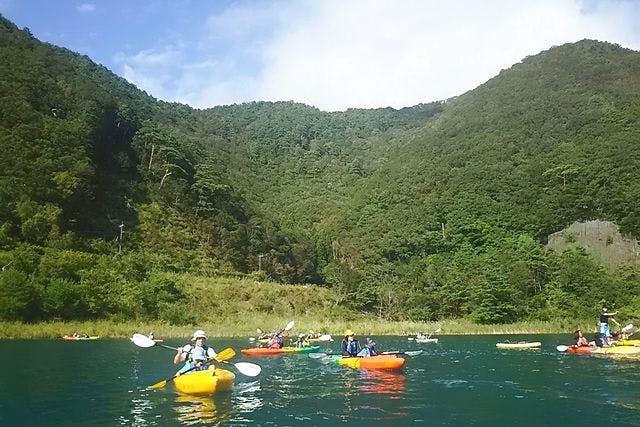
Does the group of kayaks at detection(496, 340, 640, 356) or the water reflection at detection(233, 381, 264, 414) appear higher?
the group of kayaks at detection(496, 340, 640, 356)

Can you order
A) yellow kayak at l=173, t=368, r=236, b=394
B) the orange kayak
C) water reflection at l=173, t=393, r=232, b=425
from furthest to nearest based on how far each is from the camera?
the orange kayak < yellow kayak at l=173, t=368, r=236, b=394 < water reflection at l=173, t=393, r=232, b=425

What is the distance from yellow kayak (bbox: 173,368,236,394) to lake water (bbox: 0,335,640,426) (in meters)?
0.29

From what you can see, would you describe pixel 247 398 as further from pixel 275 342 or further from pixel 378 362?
pixel 275 342

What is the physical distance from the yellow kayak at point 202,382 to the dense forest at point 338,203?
97.5ft

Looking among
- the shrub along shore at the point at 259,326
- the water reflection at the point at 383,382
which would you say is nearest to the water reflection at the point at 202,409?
Result: the water reflection at the point at 383,382

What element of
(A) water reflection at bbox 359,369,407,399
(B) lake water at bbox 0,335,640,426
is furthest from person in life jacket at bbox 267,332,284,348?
(A) water reflection at bbox 359,369,407,399

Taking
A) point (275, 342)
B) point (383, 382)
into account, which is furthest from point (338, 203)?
point (383, 382)

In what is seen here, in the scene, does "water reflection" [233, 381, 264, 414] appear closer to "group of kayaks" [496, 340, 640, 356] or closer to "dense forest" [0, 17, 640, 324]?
"group of kayaks" [496, 340, 640, 356]

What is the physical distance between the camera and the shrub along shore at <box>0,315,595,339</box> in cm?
Answer: 4219

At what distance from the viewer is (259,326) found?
53500 millimetres

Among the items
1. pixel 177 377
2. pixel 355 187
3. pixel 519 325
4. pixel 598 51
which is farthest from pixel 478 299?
pixel 598 51

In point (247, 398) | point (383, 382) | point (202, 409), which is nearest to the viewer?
point (202, 409)

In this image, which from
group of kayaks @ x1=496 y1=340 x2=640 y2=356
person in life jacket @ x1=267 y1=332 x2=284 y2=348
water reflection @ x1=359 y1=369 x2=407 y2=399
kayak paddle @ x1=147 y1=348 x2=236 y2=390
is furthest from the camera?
person in life jacket @ x1=267 y1=332 x2=284 y2=348

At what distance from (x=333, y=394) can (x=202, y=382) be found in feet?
13.1
